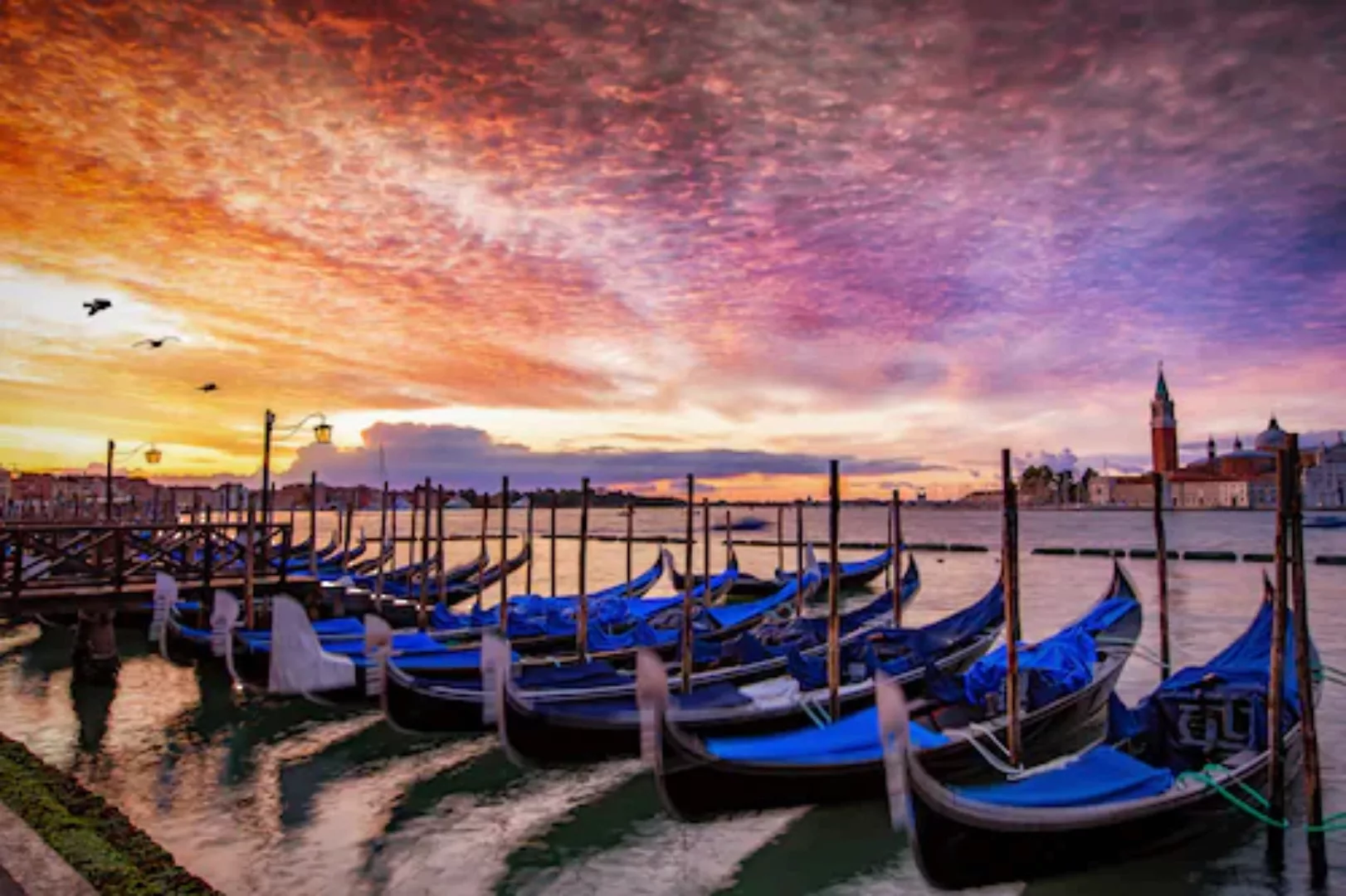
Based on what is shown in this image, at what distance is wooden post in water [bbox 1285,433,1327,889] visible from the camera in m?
6.11

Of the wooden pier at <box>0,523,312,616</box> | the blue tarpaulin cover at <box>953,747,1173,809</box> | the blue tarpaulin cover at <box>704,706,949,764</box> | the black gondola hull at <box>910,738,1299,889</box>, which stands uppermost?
the wooden pier at <box>0,523,312,616</box>

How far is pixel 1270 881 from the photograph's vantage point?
646 centimetres

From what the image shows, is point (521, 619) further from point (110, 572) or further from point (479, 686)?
point (110, 572)

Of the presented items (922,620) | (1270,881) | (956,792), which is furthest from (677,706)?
(922,620)

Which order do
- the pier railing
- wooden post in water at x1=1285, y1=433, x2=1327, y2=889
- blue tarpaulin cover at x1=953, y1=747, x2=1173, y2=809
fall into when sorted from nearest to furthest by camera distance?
1. blue tarpaulin cover at x1=953, y1=747, x2=1173, y2=809
2. wooden post in water at x1=1285, y1=433, x2=1327, y2=889
3. the pier railing

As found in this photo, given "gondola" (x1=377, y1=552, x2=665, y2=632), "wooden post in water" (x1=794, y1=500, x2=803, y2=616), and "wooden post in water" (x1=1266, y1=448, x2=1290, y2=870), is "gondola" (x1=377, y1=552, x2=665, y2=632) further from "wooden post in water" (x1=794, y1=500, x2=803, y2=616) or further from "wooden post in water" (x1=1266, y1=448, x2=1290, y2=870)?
"wooden post in water" (x1=1266, y1=448, x2=1290, y2=870)

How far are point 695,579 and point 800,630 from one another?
50.9ft

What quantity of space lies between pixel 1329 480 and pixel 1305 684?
162 meters

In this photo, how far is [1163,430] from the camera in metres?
132

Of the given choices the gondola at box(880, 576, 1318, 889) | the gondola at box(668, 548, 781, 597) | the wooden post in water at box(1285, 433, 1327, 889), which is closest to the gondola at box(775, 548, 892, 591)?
the gondola at box(668, 548, 781, 597)

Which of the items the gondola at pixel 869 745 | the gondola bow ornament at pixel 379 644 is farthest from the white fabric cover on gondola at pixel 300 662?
the gondola at pixel 869 745

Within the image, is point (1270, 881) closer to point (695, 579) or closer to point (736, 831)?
point (736, 831)

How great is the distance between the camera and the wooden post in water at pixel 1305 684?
20.0 ft

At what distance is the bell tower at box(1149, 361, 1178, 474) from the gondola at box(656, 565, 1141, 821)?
450ft
